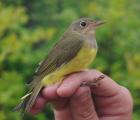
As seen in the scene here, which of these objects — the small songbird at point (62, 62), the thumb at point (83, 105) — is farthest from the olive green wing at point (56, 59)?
the thumb at point (83, 105)

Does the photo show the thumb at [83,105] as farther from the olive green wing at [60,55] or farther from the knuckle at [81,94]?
the olive green wing at [60,55]

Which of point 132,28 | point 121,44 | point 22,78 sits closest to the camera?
point 22,78

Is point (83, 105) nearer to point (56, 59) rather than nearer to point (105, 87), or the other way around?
point (105, 87)

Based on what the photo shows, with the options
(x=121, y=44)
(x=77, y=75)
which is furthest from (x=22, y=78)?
(x=77, y=75)

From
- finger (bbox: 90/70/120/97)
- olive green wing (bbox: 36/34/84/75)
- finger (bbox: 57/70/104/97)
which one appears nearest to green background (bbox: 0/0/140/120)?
olive green wing (bbox: 36/34/84/75)

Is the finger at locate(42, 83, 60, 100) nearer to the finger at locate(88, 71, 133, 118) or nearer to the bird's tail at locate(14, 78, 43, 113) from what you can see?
the bird's tail at locate(14, 78, 43, 113)

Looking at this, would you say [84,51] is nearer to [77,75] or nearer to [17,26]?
[77,75]

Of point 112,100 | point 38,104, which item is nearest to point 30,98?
point 38,104
